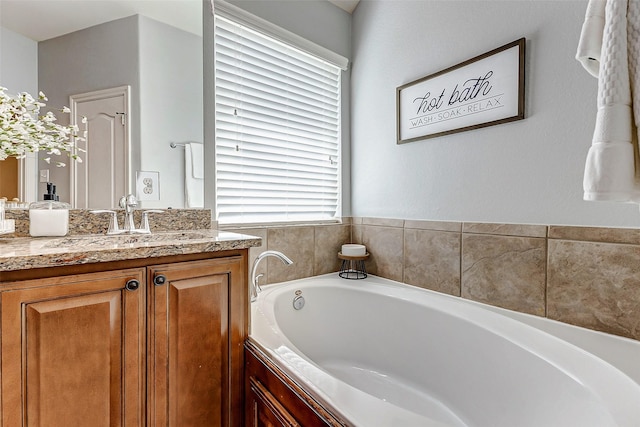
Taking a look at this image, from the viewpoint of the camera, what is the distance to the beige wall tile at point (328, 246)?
216 centimetres

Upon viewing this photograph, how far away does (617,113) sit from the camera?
70 centimetres

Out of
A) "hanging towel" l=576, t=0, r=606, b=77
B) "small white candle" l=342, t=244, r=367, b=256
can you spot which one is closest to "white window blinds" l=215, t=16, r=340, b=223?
"small white candle" l=342, t=244, r=367, b=256

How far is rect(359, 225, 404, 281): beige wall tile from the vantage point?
1.98 metres

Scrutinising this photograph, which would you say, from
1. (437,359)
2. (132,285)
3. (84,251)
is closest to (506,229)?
(437,359)

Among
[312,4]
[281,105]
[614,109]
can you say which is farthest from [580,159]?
[312,4]

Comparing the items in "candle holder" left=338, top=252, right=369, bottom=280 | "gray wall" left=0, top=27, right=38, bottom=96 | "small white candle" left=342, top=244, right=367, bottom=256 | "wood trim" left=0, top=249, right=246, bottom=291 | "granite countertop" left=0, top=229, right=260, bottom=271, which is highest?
"gray wall" left=0, top=27, right=38, bottom=96

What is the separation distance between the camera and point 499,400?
123 centimetres

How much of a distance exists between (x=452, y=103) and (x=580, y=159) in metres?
0.67

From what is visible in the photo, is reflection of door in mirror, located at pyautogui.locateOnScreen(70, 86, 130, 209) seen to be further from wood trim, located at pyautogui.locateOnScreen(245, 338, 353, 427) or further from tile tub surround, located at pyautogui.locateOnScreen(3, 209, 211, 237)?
wood trim, located at pyautogui.locateOnScreen(245, 338, 353, 427)

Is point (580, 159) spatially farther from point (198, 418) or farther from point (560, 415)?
point (198, 418)

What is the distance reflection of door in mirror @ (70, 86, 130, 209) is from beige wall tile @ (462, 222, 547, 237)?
168cm

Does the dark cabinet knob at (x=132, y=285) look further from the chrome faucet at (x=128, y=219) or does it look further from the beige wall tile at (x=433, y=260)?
the beige wall tile at (x=433, y=260)

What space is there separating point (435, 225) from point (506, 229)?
1.22 feet

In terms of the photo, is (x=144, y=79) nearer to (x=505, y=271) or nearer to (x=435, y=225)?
(x=435, y=225)
